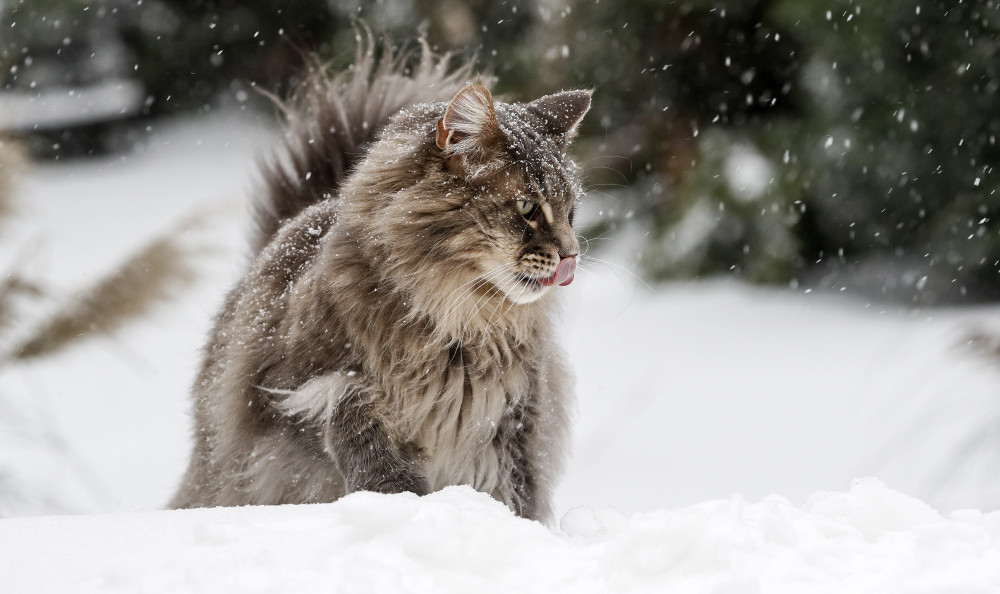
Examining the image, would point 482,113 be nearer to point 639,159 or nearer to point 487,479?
point 487,479

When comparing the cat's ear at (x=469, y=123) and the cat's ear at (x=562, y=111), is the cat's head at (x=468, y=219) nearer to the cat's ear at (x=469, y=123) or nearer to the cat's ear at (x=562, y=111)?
the cat's ear at (x=469, y=123)

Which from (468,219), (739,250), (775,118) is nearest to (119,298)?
(468,219)

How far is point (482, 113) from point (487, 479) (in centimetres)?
99

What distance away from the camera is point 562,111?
2.96 meters

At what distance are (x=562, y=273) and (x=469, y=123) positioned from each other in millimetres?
451

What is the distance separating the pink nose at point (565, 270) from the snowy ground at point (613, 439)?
59cm

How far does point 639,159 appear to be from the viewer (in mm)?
7320

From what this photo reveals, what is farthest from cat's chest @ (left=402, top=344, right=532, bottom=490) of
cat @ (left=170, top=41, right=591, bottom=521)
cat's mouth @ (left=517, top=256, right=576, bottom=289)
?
cat's mouth @ (left=517, top=256, right=576, bottom=289)

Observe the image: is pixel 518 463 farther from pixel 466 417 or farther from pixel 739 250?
pixel 739 250

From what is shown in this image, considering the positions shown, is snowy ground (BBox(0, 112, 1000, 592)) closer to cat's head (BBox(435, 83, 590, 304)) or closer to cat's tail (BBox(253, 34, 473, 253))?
cat's tail (BBox(253, 34, 473, 253))

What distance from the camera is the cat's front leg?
2.57 m

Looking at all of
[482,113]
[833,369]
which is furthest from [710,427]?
[482,113]

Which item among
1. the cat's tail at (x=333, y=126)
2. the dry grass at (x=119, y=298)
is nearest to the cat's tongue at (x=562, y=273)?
the cat's tail at (x=333, y=126)

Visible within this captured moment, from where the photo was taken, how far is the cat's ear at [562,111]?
2.93m
